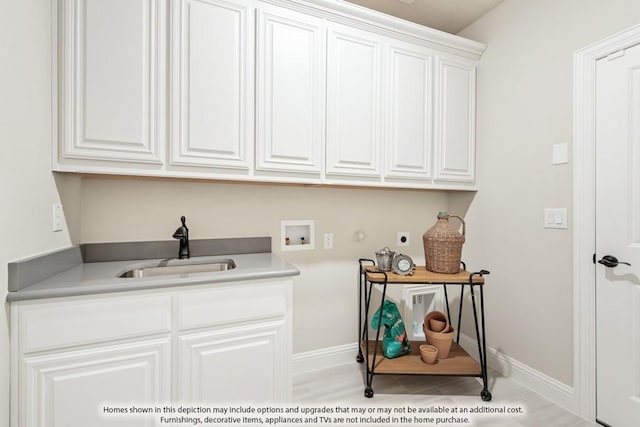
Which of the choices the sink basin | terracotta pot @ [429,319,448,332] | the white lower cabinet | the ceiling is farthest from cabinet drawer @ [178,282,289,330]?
the ceiling

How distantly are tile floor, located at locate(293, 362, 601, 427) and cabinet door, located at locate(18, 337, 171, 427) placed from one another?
0.94m

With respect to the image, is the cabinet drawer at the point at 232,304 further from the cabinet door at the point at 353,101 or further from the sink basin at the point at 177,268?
the cabinet door at the point at 353,101

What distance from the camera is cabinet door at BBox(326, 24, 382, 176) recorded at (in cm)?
185

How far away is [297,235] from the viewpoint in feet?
7.10

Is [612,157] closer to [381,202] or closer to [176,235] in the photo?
[381,202]

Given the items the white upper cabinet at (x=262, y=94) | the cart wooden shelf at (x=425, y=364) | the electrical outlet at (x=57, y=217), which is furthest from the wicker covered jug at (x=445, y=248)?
the electrical outlet at (x=57, y=217)

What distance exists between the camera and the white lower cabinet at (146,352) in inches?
43.0

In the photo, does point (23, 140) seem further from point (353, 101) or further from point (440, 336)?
point (440, 336)

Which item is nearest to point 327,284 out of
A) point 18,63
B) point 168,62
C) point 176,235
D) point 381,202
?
point 381,202

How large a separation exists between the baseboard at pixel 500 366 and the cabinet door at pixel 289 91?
53.4 inches

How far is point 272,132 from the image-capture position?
1711 mm

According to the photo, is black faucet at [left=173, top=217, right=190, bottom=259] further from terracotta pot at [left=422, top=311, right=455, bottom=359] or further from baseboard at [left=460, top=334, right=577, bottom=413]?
baseboard at [left=460, top=334, right=577, bottom=413]

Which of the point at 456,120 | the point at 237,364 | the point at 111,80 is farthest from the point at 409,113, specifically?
the point at 237,364

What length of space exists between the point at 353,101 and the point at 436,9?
3.47 feet
